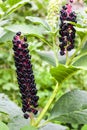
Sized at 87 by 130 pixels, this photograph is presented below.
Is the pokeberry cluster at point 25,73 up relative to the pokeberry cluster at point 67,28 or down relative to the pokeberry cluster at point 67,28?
down

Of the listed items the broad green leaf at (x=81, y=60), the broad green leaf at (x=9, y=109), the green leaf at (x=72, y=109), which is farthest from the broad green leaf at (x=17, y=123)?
the broad green leaf at (x=81, y=60)

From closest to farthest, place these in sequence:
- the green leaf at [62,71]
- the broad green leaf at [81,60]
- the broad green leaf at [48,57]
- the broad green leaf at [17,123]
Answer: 1. the green leaf at [62,71]
2. the broad green leaf at [81,60]
3. the broad green leaf at [17,123]
4. the broad green leaf at [48,57]

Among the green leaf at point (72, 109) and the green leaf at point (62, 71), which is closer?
the green leaf at point (62, 71)

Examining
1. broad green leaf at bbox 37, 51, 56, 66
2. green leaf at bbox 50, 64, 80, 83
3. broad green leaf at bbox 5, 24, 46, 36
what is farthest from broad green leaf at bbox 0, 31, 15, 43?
green leaf at bbox 50, 64, 80, 83

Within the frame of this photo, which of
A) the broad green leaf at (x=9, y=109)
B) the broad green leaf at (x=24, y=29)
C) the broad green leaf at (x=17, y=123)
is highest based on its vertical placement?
the broad green leaf at (x=24, y=29)

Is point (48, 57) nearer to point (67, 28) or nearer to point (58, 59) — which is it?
point (58, 59)

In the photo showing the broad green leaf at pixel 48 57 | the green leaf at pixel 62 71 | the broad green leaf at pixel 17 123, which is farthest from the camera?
the broad green leaf at pixel 48 57

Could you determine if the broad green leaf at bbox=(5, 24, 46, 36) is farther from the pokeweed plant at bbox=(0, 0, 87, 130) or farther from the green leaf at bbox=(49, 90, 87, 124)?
the green leaf at bbox=(49, 90, 87, 124)

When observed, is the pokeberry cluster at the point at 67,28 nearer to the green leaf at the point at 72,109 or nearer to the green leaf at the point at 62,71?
the green leaf at the point at 62,71
